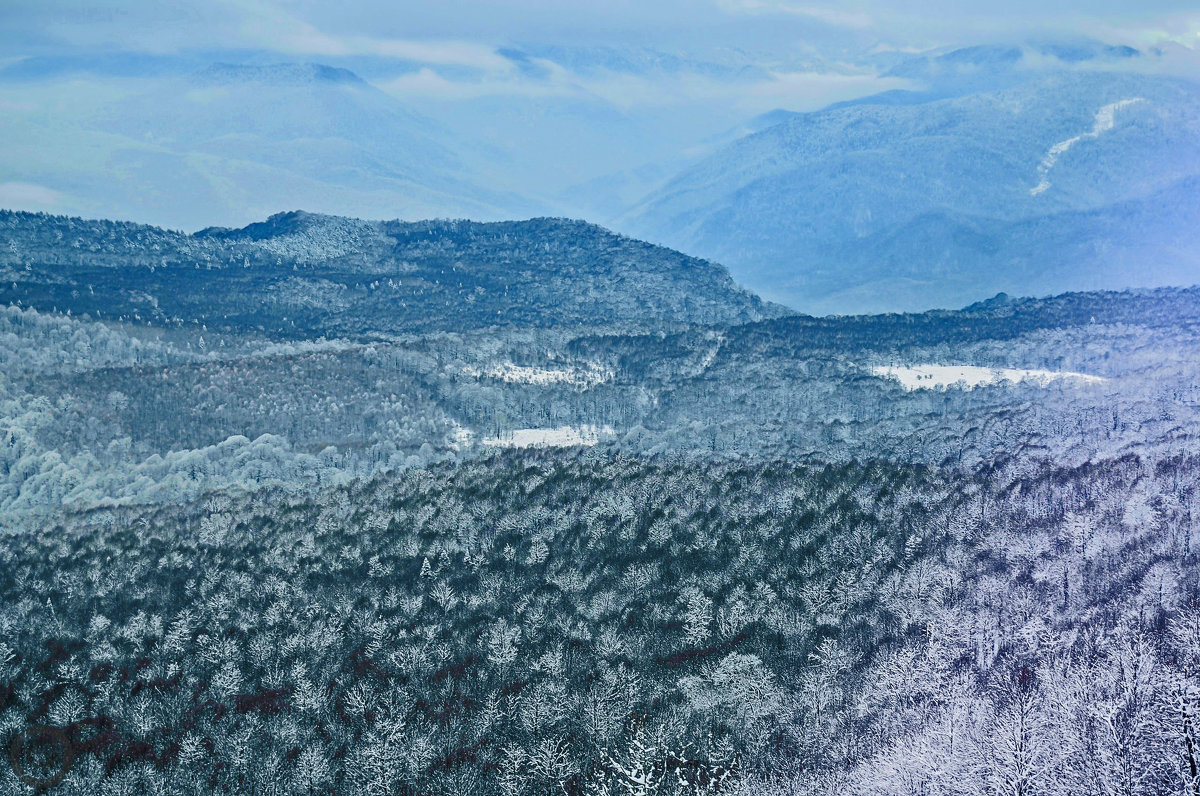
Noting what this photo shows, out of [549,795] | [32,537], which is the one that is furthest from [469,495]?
[549,795]

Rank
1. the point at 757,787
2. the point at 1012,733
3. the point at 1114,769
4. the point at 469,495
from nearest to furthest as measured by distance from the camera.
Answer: the point at 1114,769 → the point at 1012,733 → the point at 757,787 → the point at 469,495

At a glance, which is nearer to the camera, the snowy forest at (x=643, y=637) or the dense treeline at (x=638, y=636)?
the snowy forest at (x=643, y=637)

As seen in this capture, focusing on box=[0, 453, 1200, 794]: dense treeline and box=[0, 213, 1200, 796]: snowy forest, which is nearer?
box=[0, 213, 1200, 796]: snowy forest

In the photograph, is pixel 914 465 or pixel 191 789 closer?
pixel 191 789

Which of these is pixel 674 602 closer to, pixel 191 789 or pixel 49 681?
pixel 191 789

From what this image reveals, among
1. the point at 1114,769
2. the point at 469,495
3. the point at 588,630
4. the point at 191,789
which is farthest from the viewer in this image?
the point at 469,495

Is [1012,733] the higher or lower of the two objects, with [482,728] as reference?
higher

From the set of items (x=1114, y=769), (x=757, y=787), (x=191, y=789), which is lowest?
(x=191, y=789)

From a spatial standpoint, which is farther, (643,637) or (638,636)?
(638,636)
